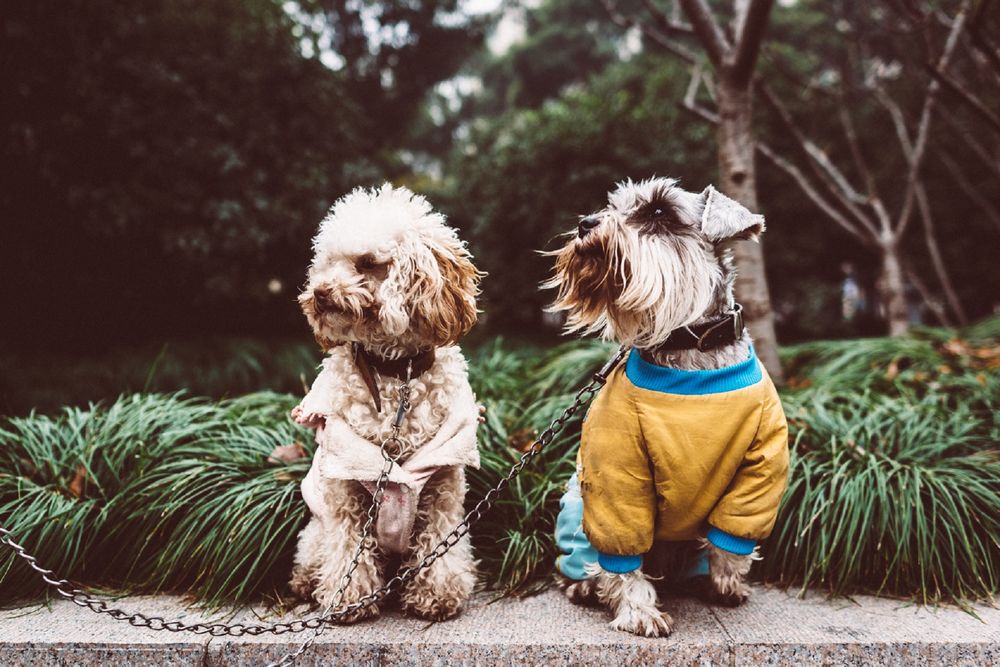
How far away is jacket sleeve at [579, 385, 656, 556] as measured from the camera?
215cm

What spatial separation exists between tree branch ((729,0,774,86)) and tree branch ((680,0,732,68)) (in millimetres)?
113

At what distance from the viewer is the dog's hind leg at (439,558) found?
2.37 metres

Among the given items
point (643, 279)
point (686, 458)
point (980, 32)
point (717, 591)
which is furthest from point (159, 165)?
point (980, 32)

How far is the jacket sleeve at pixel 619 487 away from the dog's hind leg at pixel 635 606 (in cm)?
17

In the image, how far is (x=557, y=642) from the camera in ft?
7.27

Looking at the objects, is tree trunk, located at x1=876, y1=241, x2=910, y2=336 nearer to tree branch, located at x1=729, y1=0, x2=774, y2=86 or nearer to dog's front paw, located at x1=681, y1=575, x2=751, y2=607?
tree branch, located at x1=729, y1=0, x2=774, y2=86

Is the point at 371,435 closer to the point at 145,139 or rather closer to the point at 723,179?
the point at 723,179

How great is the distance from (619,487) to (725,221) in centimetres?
97

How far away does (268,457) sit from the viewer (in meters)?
3.13

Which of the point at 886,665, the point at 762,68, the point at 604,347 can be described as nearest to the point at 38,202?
the point at 604,347

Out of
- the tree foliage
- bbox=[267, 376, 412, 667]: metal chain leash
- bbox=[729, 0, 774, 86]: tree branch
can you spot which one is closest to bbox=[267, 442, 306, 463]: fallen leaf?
bbox=[267, 376, 412, 667]: metal chain leash

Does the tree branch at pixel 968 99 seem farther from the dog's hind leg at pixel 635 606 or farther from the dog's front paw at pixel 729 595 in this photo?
the dog's hind leg at pixel 635 606

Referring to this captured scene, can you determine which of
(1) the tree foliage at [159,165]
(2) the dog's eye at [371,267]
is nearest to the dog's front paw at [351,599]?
(2) the dog's eye at [371,267]

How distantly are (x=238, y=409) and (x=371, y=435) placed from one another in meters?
1.96
